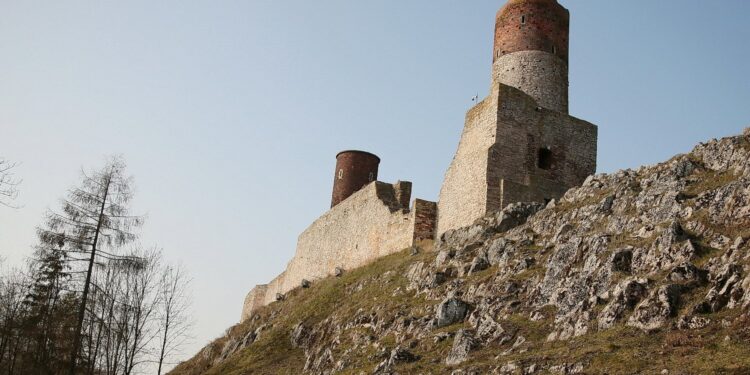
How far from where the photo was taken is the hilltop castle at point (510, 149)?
2509 cm

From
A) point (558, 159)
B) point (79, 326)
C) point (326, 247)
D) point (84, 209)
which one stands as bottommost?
point (79, 326)

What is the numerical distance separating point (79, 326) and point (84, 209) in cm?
304

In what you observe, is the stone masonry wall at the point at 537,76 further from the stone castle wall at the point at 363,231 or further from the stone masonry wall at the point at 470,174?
the stone castle wall at the point at 363,231

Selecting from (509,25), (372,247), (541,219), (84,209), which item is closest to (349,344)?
(541,219)

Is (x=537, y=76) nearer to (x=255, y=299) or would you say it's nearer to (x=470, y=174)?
(x=470, y=174)

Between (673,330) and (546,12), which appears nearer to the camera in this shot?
(673,330)

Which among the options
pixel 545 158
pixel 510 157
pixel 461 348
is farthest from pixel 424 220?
pixel 461 348

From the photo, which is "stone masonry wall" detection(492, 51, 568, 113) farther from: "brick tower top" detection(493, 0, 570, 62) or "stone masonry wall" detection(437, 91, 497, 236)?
"stone masonry wall" detection(437, 91, 497, 236)

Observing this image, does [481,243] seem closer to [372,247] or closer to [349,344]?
[349,344]

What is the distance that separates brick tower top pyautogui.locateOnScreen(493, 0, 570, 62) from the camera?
91.7 ft

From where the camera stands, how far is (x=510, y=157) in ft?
82.9

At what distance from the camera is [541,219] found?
20.2 metres

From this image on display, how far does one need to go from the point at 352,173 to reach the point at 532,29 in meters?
13.8

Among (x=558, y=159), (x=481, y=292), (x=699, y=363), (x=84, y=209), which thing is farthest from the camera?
(x=558, y=159)
